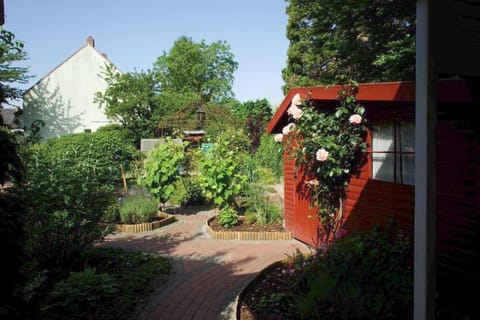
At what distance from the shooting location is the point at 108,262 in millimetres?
6793

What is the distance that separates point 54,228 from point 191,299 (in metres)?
2.45

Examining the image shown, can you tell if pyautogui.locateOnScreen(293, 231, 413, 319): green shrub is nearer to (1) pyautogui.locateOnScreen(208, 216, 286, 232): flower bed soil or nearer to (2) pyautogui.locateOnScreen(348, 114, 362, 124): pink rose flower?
(2) pyautogui.locateOnScreen(348, 114, 362, 124): pink rose flower

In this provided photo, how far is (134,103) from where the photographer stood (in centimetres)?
2508

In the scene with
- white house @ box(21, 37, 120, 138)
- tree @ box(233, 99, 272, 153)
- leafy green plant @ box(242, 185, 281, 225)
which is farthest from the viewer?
white house @ box(21, 37, 120, 138)

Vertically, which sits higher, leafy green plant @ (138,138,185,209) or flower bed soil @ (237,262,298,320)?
leafy green plant @ (138,138,185,209)

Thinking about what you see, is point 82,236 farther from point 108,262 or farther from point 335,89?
point 335,89

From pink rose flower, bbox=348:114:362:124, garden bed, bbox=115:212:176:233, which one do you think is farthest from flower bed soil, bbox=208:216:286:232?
pink rose flower, bbox=348:114:362:124

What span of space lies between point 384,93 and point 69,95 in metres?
29.3

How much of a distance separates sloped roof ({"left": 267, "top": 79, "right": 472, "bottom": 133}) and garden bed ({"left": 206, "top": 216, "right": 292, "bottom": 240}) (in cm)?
253

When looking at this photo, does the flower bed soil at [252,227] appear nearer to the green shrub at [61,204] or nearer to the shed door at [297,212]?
the shed door at [297,212]

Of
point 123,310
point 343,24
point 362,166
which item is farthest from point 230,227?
point 343,24

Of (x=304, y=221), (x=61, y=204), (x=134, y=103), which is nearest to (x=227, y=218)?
(x=304, y=221)

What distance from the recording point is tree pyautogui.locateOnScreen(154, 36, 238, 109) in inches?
1988

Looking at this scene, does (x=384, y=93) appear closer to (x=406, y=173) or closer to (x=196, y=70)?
(x=406, y=173)
